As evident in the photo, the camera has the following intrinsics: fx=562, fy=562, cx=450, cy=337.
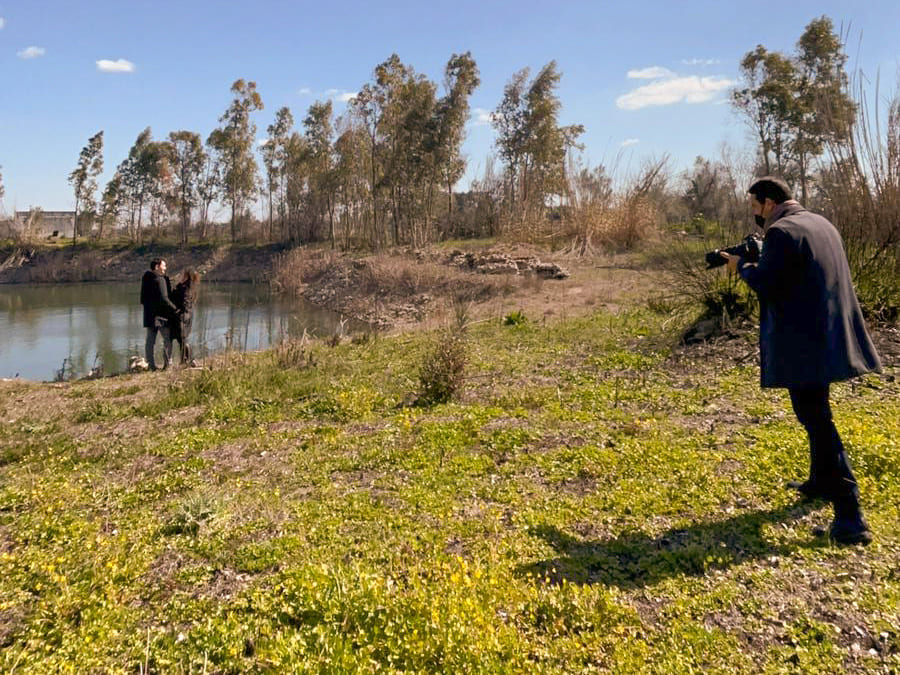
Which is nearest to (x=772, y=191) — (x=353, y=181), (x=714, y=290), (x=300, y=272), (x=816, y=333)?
(x=816, y=333)

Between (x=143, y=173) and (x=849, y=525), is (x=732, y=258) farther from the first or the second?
(x=143, y=173)

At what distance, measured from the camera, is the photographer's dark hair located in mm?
3604

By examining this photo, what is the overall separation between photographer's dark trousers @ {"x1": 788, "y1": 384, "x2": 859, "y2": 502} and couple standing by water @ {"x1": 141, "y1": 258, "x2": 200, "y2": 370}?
9.82m

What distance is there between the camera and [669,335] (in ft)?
30.2

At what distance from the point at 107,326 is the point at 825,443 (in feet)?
77.0

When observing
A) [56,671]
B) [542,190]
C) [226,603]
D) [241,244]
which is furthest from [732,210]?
[241,244]

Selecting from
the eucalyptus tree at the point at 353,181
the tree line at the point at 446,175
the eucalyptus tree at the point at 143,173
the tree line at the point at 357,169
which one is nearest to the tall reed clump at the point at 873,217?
the tree line at the point at 446,175

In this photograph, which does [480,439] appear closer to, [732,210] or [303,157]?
[732,210]

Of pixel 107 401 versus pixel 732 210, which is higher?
pixel 732 210

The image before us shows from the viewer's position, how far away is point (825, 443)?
338cm

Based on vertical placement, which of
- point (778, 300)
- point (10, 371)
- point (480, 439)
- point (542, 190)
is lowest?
point (10, 371)

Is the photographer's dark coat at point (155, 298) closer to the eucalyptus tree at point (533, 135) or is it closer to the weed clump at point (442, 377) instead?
the weed clump at point (442, 377)

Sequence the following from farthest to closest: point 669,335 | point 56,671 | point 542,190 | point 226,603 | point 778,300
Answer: point 542,190
point 669,335
point 778,300
point 226,603
point 56,671

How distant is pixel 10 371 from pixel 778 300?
16884 mm
